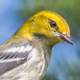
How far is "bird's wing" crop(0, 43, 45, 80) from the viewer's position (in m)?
48.5

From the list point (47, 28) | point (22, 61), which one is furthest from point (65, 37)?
point (22, 61)

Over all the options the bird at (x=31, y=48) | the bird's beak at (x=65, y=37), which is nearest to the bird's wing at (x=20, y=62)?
the bird at (x=31, y=48)

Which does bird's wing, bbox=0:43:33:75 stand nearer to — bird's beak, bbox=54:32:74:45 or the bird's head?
the bird's head

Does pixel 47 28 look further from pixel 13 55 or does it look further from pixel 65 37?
pixel 13 55

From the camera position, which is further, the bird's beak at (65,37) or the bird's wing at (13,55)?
the bird's wing at (13,55)

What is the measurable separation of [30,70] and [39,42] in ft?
0.69

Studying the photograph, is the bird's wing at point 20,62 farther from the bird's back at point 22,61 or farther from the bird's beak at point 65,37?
the bird's beak at point 65,37

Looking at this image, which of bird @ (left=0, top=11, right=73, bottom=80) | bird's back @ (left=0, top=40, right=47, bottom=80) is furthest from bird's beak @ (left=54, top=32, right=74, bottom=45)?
bird's back @ (left=0, top=40, right=47, bottom=80)

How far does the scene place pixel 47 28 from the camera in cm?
4853

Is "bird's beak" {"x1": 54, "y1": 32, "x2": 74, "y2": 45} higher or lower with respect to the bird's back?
higher

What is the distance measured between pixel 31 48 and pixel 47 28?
168 millimetres

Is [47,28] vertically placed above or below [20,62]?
above

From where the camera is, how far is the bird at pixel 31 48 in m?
48.5

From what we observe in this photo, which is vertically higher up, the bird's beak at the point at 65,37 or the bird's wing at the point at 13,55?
the bird's beak at the point at 65,37
